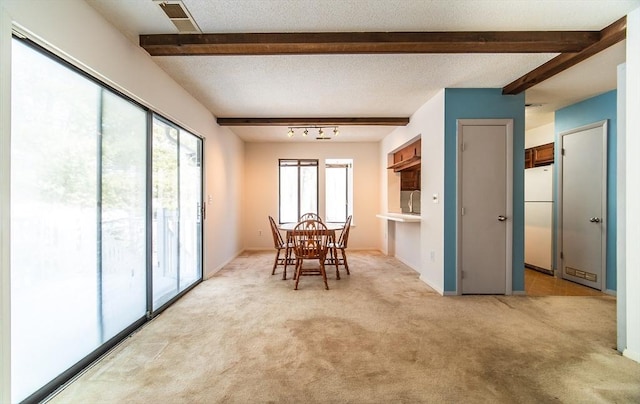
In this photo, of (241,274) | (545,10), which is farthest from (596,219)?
(241,274)

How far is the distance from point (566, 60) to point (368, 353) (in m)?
3.20

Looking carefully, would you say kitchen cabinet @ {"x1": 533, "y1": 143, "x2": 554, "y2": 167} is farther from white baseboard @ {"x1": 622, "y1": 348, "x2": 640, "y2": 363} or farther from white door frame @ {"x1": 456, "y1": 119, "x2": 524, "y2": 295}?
white baseboard @ {"x1": 622, "y1": 348, "x2": 640, "y2": 363}

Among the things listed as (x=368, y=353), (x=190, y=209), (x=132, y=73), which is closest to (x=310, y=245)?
(x=190, y=209)

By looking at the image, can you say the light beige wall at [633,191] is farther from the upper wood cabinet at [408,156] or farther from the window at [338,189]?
the window at [338,189]

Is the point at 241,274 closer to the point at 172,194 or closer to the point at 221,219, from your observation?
the point at 221,219

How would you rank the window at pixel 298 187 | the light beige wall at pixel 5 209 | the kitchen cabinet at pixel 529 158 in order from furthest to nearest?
the window at pixel 298 187
the kitchen cabinet at pixel 529 158
the light beige wall at pixel 5 209

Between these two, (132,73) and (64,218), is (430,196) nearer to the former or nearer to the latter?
(132,73)

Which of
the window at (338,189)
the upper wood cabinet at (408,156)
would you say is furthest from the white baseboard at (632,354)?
the window at (338,189)

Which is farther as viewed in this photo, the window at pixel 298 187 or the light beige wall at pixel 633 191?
the window at pixel 298 187

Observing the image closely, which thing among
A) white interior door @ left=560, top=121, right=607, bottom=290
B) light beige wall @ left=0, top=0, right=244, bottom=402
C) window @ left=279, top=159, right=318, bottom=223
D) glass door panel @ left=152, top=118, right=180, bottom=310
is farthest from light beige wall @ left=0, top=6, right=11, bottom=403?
white interior door @ left=560, top=121, right=607, bottom=290

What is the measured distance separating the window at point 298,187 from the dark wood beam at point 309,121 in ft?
6.58

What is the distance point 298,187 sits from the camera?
6844 mm

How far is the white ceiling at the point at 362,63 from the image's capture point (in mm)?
2055

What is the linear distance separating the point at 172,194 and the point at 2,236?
75.8 inches
